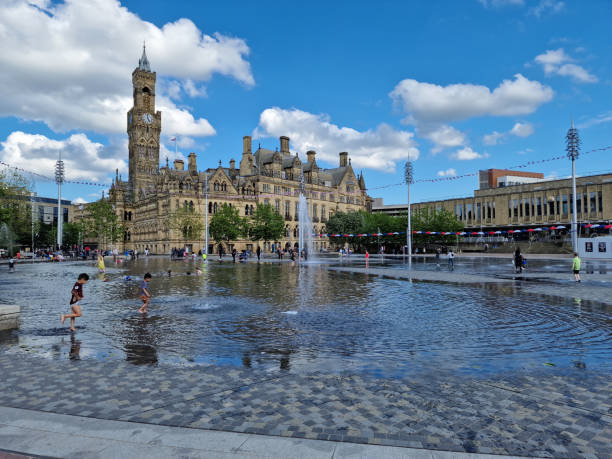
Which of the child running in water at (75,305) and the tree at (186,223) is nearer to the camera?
the child running in water at (75,305)

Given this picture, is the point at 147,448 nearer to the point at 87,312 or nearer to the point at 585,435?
the point at 585,435

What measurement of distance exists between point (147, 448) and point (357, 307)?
10.2 meters

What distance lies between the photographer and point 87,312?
43.5 feet

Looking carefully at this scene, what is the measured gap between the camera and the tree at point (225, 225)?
72.2 m

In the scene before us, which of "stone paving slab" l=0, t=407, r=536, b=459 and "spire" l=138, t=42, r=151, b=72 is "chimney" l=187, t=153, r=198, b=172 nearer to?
"spire" l=138, t=42, r=151, b=72

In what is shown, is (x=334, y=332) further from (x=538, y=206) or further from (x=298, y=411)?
(x=538, y=206)

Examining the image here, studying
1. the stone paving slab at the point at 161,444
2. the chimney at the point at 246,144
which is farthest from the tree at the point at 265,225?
the stone paving slab at the point at 161,444

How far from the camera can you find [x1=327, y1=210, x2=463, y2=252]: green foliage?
256 feet

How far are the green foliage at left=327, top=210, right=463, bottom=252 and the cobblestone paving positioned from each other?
240ft

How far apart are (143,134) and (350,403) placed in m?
110

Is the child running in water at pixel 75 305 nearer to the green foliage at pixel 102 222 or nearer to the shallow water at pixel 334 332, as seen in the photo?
the shallow water at pixel 334 332

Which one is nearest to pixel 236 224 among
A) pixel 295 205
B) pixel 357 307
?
pixel 295 205

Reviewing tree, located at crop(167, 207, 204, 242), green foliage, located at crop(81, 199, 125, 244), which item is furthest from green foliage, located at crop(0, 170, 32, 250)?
tree, located at crop(167, 207, 204, 242)

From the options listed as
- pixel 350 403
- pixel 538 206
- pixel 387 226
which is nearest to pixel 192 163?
pixel 387 226
